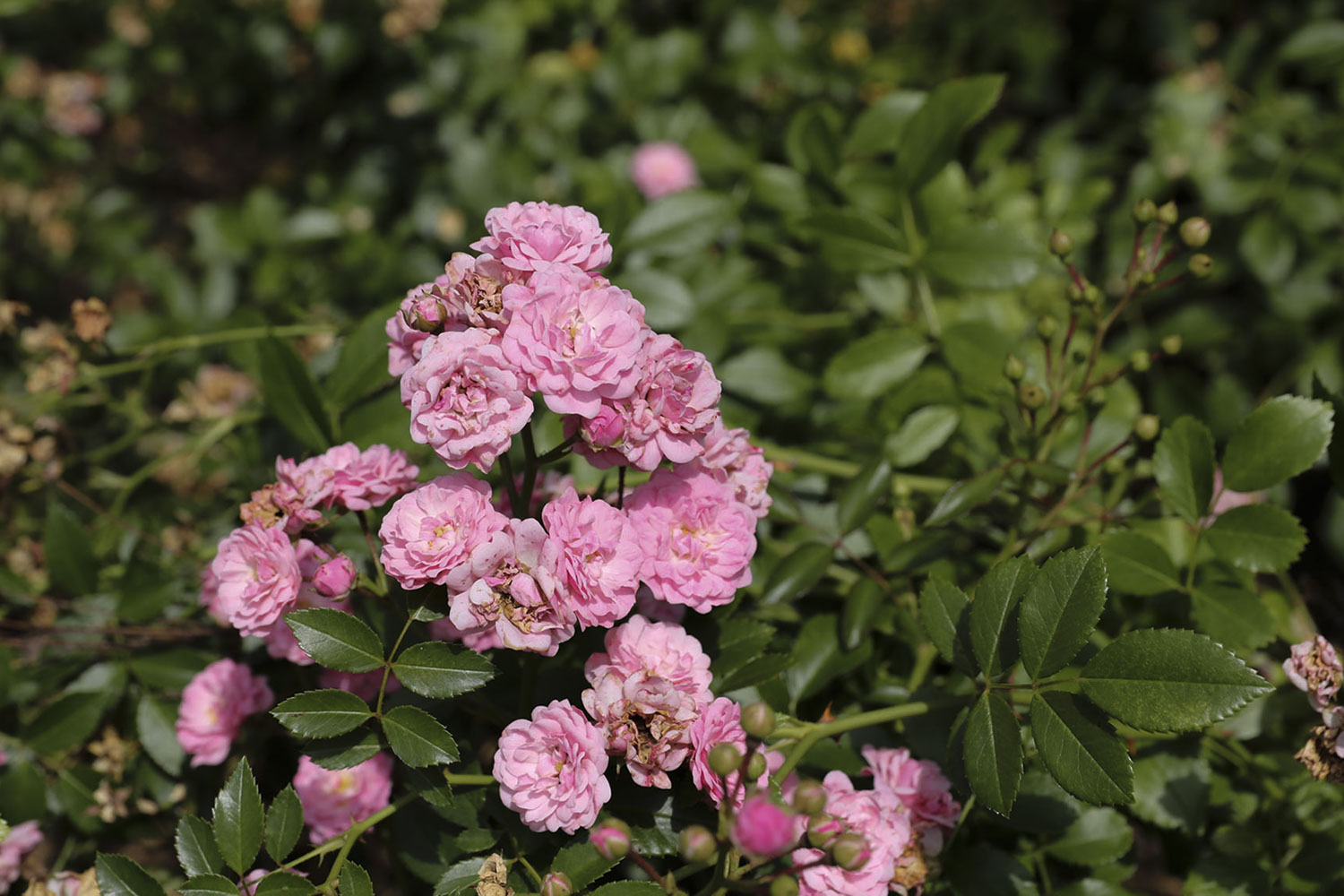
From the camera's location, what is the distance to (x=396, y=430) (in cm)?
133

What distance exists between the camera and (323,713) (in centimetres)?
96

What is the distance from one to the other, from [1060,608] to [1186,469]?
1.26 ft

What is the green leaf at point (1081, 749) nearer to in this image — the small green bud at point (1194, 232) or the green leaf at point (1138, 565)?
the green leaf at point (1138, 565)

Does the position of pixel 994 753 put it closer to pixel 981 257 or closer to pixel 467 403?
pixel 467 403

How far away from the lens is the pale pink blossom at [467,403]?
86 centimetres

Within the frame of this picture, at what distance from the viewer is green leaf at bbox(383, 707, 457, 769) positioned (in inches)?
36.5

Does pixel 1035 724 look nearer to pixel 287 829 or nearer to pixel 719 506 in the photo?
pixel 719 506

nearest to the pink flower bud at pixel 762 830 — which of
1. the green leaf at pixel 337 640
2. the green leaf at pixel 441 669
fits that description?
the green leaf at pixel 441 669

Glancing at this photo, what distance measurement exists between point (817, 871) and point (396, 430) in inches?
31.2

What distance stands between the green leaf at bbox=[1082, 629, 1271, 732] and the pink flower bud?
15.7 inches

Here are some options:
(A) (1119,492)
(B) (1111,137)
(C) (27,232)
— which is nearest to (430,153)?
(C) (27,232)

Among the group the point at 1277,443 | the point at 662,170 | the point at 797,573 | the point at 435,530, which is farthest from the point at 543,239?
the point at 662,170

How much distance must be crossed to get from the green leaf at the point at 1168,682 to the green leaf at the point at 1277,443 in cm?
36

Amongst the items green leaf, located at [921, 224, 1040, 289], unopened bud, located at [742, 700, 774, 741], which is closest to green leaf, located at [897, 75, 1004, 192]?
green leaf, located at [921, 224, 1040, 289]
